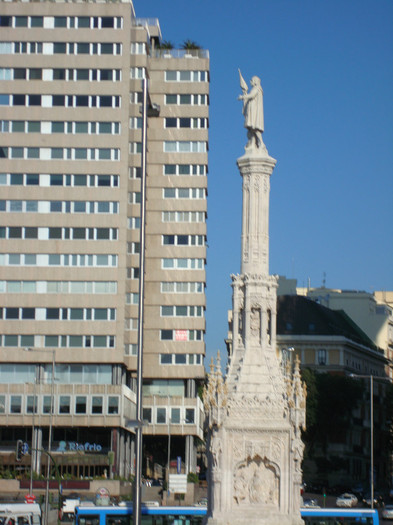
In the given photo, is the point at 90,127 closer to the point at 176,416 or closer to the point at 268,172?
the point at 176,416

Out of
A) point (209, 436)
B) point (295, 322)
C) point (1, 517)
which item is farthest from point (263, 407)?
point (295, 322)

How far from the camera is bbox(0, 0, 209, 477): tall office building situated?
96562mm

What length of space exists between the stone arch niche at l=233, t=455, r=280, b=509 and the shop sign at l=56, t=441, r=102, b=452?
56.3 meters

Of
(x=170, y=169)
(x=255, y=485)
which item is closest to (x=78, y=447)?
(x=170, y=169)

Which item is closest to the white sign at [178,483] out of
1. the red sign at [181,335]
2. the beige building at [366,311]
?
the red sign at [181,335]

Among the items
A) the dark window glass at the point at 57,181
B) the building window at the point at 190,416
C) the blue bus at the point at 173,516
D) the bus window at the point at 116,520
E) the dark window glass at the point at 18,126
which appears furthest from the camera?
the building window at the point at 190,416

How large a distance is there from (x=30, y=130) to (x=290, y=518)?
207 feet

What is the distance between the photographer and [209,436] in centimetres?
4306

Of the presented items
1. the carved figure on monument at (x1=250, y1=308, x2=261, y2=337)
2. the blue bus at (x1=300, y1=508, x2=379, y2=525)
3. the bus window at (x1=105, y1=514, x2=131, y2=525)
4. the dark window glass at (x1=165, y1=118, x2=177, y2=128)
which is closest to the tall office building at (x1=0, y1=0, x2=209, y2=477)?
the dark window glass at (x1=165, y1=118, x2=177, y2=128)

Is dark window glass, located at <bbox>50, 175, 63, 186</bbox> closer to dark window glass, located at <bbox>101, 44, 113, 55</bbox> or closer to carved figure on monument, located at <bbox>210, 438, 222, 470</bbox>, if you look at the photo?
dark window glass, located at <bbox>101, 44, 113, 55</bbox>

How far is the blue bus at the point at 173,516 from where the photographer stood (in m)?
55.0

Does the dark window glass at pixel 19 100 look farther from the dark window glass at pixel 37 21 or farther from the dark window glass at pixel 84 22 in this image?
the dark window glass at pixel 84 22

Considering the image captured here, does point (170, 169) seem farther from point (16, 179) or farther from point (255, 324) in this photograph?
point (255, 324)

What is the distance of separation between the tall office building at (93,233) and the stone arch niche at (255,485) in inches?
2082
